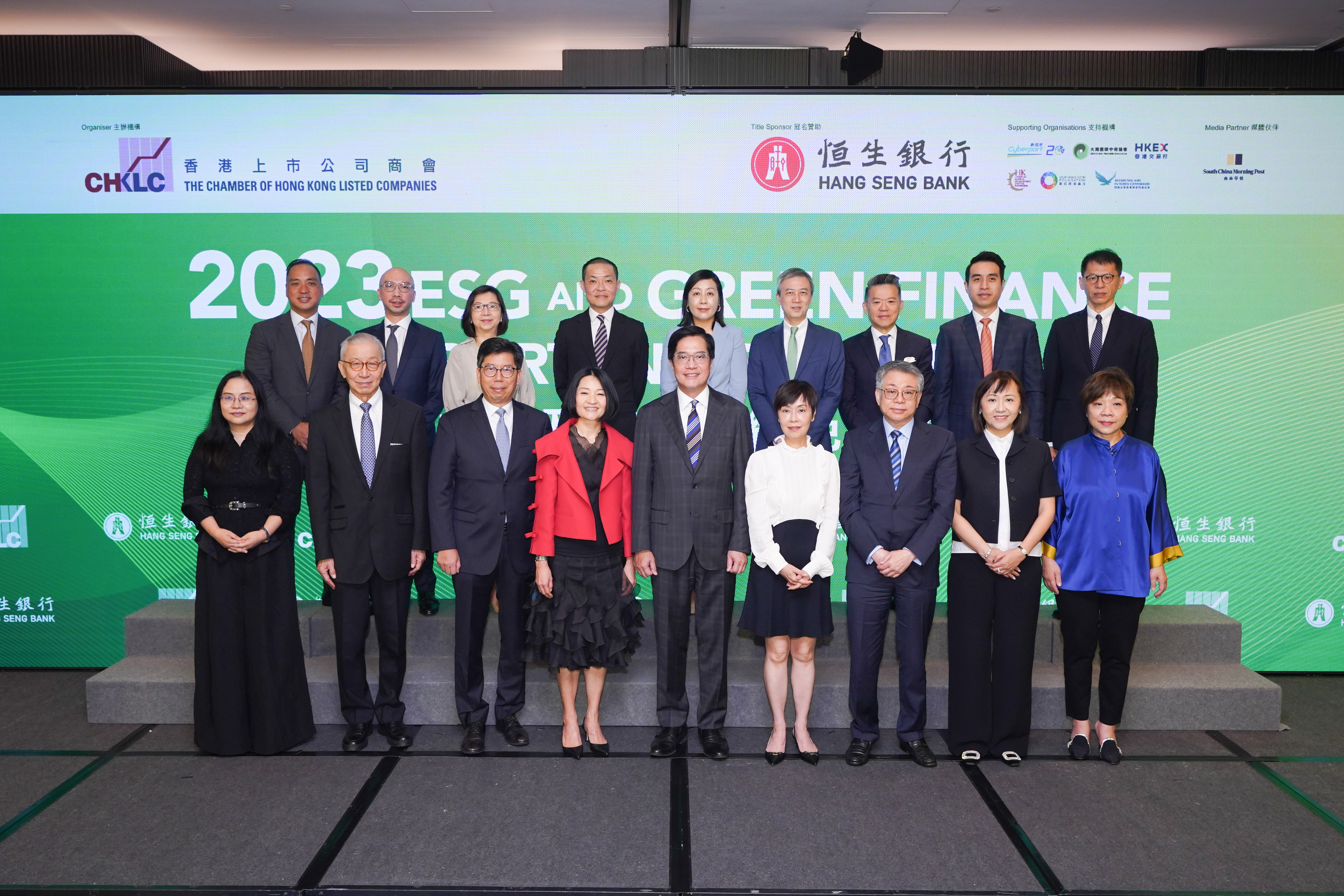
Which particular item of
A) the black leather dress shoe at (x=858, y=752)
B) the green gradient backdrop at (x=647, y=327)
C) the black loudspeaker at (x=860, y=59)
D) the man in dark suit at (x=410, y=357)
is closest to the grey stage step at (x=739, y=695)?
the black leather dress shoe at (x=858, y=752)

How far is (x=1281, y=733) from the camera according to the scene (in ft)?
13.7

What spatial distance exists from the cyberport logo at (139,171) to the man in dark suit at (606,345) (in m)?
2.51

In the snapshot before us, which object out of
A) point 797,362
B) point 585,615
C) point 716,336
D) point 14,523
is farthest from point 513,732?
point 14,523

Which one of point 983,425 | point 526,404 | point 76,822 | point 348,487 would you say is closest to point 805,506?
point 983,425

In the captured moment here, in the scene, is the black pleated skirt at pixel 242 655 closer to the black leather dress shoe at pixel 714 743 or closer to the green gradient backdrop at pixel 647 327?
the green gradient backdrop at pixel 647 327

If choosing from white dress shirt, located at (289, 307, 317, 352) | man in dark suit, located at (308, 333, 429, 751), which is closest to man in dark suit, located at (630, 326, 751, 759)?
man in dark suit, located at (308, 333, 429, 751)

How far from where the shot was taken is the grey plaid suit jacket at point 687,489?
12.0ft

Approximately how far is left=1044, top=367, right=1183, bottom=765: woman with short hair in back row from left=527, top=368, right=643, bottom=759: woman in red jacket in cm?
179

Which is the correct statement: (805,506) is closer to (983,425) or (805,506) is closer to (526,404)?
(983,425)

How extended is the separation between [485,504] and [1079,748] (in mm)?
2685

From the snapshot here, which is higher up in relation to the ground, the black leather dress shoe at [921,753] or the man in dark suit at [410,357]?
Answer: the man in dark suit at [410,357]

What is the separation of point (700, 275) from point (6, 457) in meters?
4.09

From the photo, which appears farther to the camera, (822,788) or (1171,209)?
(1171,209)

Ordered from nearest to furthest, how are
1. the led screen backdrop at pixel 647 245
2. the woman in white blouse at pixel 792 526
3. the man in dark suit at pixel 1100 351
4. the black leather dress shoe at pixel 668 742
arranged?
the woman in white blouse at pixel 792 526, the black leather dress shoe at pixel 668 742, the man in dark suit at pixel 1100 351, the led screen backdrop at pixel 647 245
